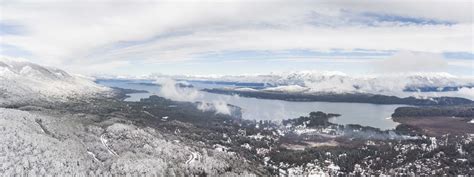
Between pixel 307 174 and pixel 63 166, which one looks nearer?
pixel 63 166

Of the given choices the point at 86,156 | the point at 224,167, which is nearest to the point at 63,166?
the point at 86,156

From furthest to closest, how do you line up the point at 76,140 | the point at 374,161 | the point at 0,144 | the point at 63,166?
1. the point at 374,161
2. the point at 76,140
3. the point at 0,144
4. the point at 63,166

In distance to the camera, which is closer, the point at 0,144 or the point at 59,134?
the point at 0,144

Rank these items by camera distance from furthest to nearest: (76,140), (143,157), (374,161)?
(374,161)
(76,140)
(143,157)

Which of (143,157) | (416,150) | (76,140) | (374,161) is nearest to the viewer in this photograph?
(143,157)

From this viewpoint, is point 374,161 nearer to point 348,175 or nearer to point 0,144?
point 348,175

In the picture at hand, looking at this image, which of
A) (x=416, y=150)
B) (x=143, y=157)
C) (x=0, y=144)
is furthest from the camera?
(x=416, y=150)

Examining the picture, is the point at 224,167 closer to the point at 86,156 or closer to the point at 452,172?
the point at 86,156

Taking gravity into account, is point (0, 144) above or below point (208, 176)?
above

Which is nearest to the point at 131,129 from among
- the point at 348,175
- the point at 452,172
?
the point at 348,175
